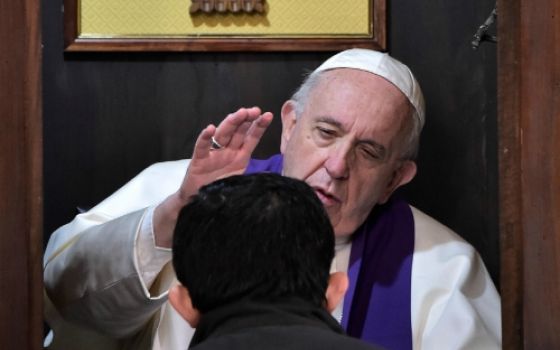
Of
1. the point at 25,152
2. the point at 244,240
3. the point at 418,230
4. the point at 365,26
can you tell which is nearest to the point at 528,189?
the point at 244,240

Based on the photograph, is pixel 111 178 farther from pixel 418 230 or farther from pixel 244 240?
pixel 244 240

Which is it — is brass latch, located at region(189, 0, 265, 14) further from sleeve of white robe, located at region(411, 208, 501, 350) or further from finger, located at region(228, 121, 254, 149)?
finger, located at region(228, 121, 254, 149)

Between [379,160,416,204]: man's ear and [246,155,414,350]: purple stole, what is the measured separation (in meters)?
0.06

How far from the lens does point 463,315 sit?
303 centimetres

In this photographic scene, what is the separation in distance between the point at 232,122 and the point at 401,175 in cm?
82

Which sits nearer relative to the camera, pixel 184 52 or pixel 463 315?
pixel 463 315

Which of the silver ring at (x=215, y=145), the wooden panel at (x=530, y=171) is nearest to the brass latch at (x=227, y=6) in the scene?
the silver ring at (x=215, y=145)

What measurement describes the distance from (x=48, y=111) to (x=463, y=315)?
1352mm

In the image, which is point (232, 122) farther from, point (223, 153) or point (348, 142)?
point (348, 142)

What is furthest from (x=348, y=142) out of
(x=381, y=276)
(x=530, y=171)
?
(x=530, y=171)

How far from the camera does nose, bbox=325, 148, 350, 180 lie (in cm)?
300

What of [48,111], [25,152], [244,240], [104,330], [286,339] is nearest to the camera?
[286,339]

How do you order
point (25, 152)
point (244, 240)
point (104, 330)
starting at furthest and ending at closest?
1. point (104, 330)
2. point (25, 152)
3. point (244, 240)

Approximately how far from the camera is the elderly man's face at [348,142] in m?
3.03
